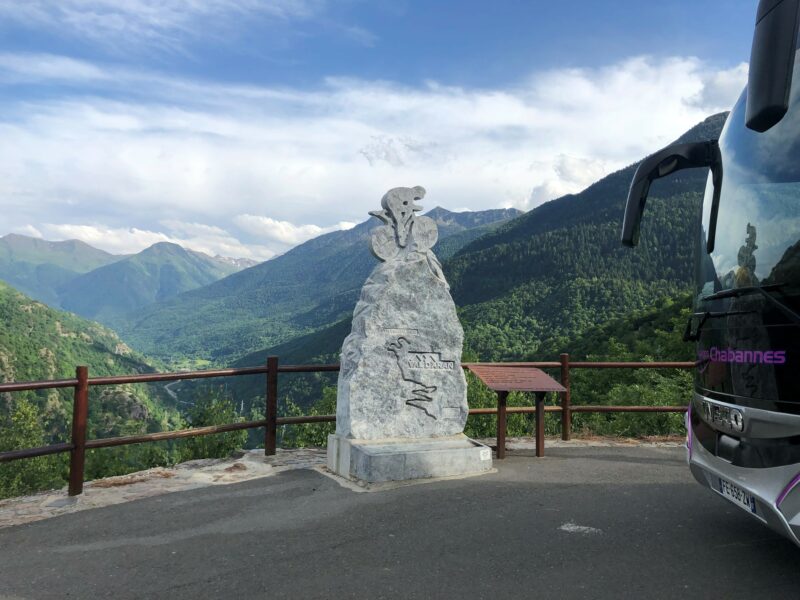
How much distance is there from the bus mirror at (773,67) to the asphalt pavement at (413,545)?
229cm

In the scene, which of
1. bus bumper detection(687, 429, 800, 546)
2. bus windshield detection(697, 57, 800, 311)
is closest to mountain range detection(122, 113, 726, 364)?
bus windshield detection(697, 57, 800, 311)

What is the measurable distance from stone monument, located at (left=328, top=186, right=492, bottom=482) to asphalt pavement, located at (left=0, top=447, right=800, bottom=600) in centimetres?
41

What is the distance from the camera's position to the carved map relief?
582 cm

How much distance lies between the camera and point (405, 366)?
19.7 feet

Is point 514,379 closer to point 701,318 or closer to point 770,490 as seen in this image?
point 701,318

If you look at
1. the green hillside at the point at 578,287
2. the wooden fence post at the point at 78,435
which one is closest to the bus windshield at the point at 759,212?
the wooden fence post at the point at 78,435

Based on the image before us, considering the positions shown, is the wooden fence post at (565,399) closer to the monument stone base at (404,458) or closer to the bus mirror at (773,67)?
the monument stone base at (404,458)

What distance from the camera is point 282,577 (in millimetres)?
3328

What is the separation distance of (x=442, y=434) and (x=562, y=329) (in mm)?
49361

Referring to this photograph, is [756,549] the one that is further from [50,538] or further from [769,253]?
[50,538]

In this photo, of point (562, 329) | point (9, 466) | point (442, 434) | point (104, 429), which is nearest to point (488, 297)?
point (562, 329)

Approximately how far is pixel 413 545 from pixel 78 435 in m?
3.02

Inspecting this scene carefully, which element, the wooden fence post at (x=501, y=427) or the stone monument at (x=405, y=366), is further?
the wooden fence post at (x=501, y=427)

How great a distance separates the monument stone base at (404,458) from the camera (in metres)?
5.30
